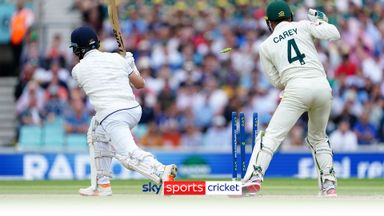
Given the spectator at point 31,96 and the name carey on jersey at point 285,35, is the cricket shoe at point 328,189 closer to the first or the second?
the name carey on jersey at point 285,35

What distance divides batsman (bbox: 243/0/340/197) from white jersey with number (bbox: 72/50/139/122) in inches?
49.2

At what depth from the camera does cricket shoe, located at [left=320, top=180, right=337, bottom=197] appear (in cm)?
1074

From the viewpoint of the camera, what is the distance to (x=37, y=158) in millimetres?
16797

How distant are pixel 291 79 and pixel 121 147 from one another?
1.61 m

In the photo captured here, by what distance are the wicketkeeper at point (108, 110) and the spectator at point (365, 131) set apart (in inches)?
283

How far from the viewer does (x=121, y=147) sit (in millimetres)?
10703

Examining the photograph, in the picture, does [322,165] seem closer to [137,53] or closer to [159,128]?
[159,128]

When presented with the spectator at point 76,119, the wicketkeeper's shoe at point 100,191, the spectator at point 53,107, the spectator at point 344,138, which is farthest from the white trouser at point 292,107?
the spectator at point 53,107

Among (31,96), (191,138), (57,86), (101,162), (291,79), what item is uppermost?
(57,86)

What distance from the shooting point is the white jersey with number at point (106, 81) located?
1083cm

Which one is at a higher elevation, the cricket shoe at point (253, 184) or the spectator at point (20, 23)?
the spectator at point (20, 23)

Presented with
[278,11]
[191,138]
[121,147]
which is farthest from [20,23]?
[278,11]

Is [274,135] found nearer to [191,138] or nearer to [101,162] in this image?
[101,162]

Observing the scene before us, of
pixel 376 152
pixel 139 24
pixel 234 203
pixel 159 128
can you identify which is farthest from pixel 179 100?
pixel 234 203
